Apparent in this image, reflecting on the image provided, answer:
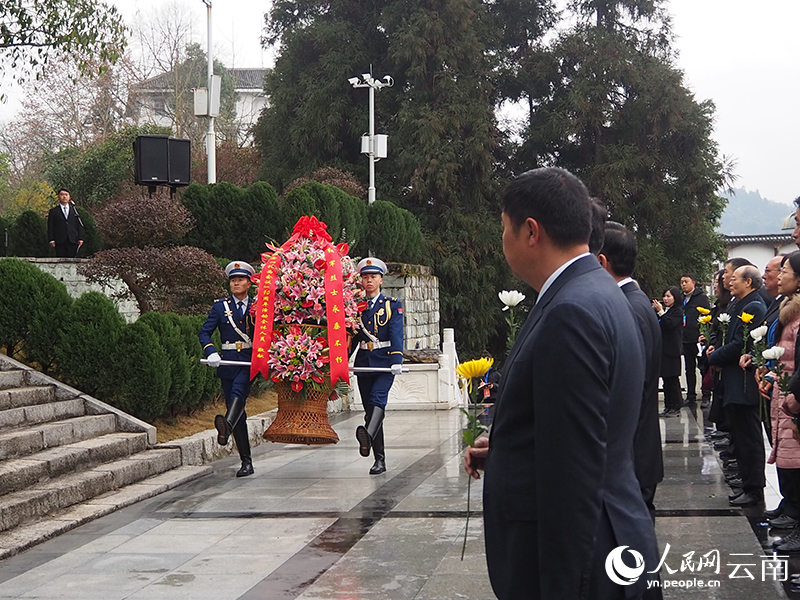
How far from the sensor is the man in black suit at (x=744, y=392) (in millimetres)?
7066

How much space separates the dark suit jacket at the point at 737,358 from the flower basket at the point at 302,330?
10.4 feet

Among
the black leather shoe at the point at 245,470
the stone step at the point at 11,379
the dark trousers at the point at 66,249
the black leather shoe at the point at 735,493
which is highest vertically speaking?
the dark trousers at the point at 66,249

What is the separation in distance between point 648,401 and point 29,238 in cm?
1592

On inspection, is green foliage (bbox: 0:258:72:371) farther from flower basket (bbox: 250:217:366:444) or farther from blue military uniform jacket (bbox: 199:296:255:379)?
flower basket (bbox: 250:217:366:444)

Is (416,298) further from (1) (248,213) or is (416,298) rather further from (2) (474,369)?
(2) (474,369)

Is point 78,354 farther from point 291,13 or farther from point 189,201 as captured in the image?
point 291,13

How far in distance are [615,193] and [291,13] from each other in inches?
459

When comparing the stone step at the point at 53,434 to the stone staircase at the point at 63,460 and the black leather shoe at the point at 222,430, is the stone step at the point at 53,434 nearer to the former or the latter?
the stone staircase at the point at 63,460

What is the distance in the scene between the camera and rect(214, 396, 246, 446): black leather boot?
873 cm

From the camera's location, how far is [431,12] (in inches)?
1110

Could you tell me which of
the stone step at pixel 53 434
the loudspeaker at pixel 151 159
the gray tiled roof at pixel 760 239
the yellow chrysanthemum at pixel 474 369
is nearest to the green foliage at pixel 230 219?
the loudspeaker at pixel 151 159

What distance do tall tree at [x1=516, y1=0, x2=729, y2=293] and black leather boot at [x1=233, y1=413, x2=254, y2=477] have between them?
2220 centimetres

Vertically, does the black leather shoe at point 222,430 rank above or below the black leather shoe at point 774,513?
above

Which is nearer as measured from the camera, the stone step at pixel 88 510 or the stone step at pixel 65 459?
the stone step at pixel 88 510
